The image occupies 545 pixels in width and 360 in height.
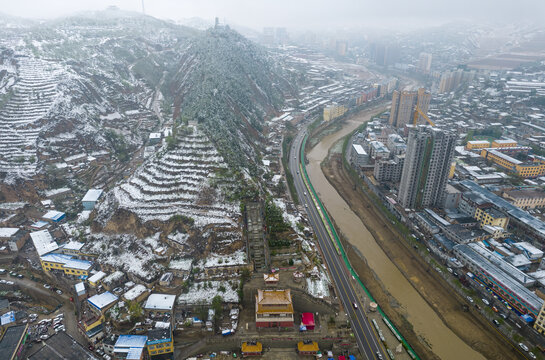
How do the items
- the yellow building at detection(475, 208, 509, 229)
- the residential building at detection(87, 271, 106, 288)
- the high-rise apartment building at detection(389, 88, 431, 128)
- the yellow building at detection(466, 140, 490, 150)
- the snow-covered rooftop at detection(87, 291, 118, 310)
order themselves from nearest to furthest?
the snow-covered rooftop at detection(87, 291, 118, 310), the residential building at detection(87, 271, 106, 288), the yellow building at detection(475, 208, 509, 229), the yellow building at detection(466, 140, 490, 150), the high-rise apartment building at detection(389, 88, 431, 128)

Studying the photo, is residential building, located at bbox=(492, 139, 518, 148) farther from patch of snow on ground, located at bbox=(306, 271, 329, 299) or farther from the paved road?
patch of snow on ground, located at bbox=(306, 271, 329, 299)

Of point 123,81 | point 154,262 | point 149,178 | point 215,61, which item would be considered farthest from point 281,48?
point 154,262

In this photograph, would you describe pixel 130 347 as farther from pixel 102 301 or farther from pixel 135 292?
pixel 102 301

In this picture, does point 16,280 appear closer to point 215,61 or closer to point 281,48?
point 215,61

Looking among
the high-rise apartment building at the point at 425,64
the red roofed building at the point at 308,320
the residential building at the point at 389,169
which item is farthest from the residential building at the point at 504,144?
the high-rise apartment building at the point at 425,64

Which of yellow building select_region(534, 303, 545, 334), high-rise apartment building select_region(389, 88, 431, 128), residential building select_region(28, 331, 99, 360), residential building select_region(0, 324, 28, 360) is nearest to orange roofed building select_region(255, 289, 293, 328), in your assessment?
residential building select_region(28, 331, 99, 360)

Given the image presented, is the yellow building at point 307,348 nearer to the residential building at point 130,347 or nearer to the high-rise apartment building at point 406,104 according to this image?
the residential building at point 130,347
